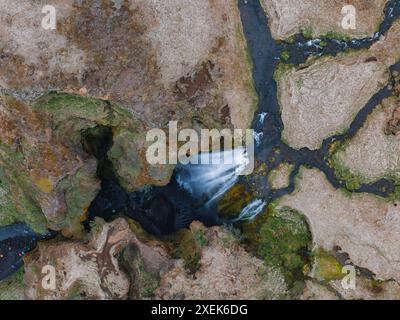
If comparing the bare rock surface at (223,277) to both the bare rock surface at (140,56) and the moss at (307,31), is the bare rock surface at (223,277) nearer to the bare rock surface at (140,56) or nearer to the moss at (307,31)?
the bare rock surface at (140,56)

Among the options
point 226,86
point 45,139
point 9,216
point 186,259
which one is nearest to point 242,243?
point 186,259

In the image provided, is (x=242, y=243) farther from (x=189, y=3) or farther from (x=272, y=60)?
(x=189, y=3)

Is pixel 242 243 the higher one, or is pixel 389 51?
pixel 389 51

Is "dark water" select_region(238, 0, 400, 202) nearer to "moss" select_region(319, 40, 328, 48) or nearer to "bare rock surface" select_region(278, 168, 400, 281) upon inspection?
"moss" select_region(319, 40, 328, 48)

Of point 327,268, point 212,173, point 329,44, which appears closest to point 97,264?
point 212,173

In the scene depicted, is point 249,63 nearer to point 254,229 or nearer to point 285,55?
point 285,55

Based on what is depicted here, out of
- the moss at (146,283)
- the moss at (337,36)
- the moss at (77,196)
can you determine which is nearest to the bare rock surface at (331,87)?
the moss at (337,36)
